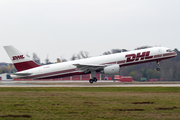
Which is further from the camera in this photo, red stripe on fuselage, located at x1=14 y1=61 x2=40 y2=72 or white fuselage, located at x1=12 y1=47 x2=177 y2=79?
red stripe on fuselage, located at x1=14 y1=61 x2=40 y2=72

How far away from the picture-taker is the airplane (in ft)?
120

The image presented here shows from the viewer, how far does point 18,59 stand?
3806 cm

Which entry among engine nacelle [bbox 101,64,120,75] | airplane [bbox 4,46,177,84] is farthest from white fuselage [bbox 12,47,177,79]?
engine nacelle [bbox 101,64,120,75]

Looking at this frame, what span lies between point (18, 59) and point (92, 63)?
486 inches

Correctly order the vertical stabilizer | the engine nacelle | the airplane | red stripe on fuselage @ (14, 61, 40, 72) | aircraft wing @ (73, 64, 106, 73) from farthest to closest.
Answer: red stripe on fuselage @ (14, 61, 40, 72) < the vertical stabilizer < aircraft wing @ (73, 64, 106, 73) < the airplane < the engine nacelle

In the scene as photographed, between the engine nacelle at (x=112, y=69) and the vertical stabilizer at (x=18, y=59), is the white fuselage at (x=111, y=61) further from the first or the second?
the engine nacelle at (x=112, y=69)

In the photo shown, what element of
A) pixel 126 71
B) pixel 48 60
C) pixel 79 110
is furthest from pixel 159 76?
pixel 48 60

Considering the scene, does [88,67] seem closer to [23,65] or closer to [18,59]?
[23,65]

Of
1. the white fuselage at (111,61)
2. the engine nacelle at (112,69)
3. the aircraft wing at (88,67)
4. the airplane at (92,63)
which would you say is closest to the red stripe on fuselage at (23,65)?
the airplane at (92,63)

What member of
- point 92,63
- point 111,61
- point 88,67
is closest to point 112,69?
point 111,61

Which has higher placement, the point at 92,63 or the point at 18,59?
the point at 18,59

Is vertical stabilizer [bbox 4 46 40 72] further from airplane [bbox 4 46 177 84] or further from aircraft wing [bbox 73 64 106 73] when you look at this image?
aircraft wing [bbox 73 64 106 73]

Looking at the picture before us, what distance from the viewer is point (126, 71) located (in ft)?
207

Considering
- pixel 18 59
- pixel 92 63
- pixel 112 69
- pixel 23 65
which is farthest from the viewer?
pixel 23 65
